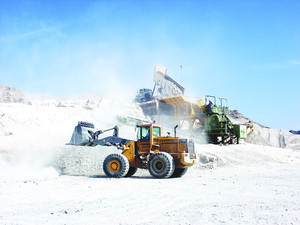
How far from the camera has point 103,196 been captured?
6773mm

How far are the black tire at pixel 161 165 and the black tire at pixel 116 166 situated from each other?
0.86 metres

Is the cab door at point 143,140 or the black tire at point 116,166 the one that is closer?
the black tire at point 116,166

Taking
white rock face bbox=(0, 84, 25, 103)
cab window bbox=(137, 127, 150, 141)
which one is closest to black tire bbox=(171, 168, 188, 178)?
cab window bbox=(137, 127, 150, 141)

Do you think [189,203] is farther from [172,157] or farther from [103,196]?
[172,157]

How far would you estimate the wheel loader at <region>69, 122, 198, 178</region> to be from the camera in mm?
10273

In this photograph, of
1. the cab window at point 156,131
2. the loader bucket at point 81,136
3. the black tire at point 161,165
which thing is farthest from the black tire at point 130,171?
the loader bucket at point 81,136

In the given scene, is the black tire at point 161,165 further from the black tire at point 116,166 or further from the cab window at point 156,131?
the cab window at point 156,131

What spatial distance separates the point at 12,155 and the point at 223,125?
13517 millimetres

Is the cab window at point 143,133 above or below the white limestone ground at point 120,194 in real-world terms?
above

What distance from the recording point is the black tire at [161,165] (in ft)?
32.9

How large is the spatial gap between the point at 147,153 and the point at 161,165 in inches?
Result: 32.6

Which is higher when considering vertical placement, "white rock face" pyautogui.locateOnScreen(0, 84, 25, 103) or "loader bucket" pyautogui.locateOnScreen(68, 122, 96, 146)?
"white rock face" pyautogui.locateOnScreen(0, 84, 25, 103)

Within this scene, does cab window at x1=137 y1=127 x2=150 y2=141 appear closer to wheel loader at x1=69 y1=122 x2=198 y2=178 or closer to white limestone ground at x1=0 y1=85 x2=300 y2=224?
wheel loader at x1=69 y1=122 x2=198 y2=178

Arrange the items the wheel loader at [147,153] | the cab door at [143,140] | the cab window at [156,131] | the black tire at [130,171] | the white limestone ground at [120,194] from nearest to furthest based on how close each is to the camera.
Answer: the white limestone ground at [120,194], the wheel loader at [147,153], the cab door at [143,140], the black tire at [130,171], the cab window at [156,131]
